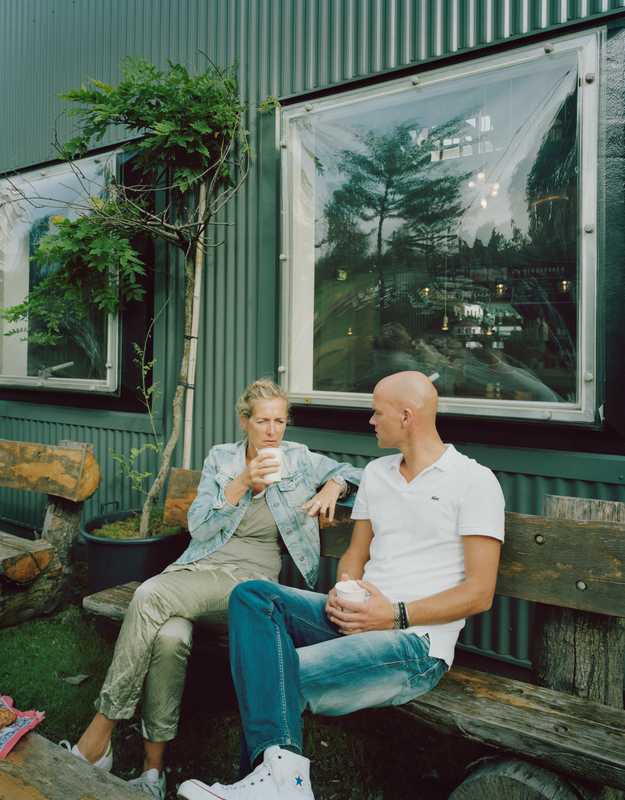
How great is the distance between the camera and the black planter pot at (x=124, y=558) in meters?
4.27

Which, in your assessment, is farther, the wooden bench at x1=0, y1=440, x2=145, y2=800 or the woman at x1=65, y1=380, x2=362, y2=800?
the wooden bench at x1=0, y1=440, x2=145, y2=800

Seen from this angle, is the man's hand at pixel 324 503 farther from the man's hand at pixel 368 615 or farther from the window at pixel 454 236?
the window at pixel 454 236

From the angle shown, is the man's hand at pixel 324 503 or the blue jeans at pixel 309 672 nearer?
the blue jeans at pixel 309 672

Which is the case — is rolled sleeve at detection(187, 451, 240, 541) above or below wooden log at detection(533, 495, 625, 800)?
above

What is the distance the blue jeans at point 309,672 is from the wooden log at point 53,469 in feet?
8.47

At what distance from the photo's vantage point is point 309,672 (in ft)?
7.99

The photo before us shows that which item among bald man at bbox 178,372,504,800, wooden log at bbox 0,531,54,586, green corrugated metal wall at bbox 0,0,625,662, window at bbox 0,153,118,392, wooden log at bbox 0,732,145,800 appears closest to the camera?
wooden log at bbox 0,732,145,800

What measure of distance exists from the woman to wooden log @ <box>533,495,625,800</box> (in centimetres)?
105

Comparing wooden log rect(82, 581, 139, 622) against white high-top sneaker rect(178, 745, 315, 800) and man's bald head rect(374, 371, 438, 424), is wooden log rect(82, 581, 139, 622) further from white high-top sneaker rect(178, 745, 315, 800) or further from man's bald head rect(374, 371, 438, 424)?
man's bald head rect(374, 371, 438, 424)

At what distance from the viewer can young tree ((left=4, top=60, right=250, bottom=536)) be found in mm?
4559

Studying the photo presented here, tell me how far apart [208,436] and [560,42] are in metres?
3.45

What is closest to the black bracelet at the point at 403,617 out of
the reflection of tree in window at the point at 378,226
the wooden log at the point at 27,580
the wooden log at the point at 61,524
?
the reflection of tree in window at the point at 378,226

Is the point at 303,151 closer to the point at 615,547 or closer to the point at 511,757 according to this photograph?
the point at 615,547

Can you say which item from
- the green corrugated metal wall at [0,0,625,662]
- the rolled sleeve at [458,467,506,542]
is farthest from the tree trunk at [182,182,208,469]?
the rolled sleeve at [458,467,506,542]
